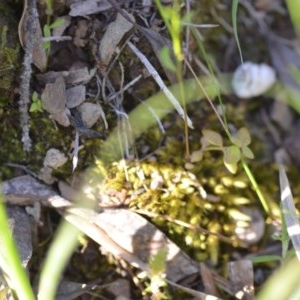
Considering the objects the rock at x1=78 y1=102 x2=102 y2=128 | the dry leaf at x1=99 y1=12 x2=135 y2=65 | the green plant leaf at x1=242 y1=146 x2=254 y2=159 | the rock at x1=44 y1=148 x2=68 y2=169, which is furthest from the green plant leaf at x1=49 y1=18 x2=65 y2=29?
the green plant leaf at x1=242 y1=146 x2=254 y2=159

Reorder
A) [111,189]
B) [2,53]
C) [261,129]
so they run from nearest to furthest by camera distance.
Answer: [2,53] < [111,189] < [261,129]

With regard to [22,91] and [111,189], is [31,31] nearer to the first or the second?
[22,91]

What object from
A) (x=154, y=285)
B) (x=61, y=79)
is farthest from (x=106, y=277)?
(x=61, y=79)

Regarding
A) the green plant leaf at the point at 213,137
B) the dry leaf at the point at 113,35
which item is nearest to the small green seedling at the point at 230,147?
the green plant leaf at the point at 213,137

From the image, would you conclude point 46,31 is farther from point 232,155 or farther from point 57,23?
point 232,155

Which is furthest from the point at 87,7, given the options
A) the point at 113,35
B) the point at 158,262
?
the point at 158,262

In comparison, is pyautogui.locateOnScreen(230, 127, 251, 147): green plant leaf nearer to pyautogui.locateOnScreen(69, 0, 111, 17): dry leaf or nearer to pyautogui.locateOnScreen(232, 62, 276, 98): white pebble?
pyautogui.locateOnScreen(232, 62, 276, 98): white pebble
